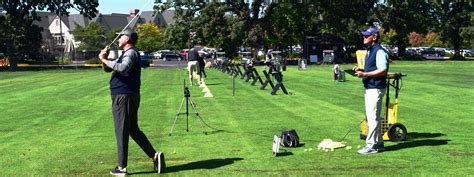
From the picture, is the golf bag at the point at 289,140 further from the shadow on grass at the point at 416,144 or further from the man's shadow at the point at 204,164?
the shadow on grass at the point at 416,144

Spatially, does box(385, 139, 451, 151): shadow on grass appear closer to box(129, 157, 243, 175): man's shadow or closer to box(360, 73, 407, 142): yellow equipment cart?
box(360, 73, 407, 142): yellow equipment cart

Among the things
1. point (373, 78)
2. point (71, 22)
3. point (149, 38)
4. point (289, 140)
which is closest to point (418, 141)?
point (373, 78)

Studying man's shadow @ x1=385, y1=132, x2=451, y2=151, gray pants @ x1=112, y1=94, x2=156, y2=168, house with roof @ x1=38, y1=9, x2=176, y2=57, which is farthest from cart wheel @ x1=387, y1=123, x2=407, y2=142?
house with roof @ x1=38, y1=9, x2=176, y2=57

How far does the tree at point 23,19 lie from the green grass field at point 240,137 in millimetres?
49072

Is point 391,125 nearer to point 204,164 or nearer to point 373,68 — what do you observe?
point 373,68

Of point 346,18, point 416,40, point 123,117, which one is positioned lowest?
point 123,117

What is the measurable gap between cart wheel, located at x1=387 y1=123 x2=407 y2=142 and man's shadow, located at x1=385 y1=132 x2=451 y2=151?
112mm

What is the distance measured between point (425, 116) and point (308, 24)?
6186cm

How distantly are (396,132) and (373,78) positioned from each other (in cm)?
181

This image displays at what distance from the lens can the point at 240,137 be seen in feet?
37.0

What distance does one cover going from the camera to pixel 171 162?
8953mm

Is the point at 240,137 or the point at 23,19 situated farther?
the point at 23,19

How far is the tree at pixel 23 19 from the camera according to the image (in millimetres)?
66938

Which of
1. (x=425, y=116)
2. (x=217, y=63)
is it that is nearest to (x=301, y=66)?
(x=217, y=63)
